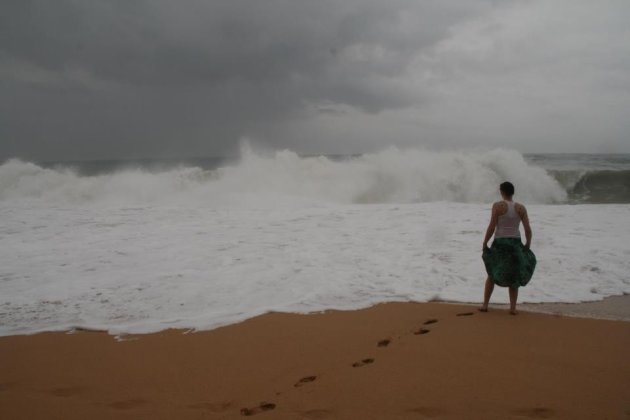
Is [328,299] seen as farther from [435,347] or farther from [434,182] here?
[434,182]

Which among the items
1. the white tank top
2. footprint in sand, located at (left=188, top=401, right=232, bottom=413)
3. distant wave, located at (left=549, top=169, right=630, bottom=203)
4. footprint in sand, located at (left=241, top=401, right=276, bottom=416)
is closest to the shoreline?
the white tank top

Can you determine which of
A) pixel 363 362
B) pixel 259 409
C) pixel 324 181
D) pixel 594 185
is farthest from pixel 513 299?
pixel 594 185

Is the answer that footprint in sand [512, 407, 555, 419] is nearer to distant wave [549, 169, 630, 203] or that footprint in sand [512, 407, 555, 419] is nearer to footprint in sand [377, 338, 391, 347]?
footprint in sand [377, 338, 391, 347]

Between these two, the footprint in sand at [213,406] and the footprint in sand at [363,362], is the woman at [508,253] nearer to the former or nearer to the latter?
the footprint in sand at [363,362]

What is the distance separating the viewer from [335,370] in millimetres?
3270

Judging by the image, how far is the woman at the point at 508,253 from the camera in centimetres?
472

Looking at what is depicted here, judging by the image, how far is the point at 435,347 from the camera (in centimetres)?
369

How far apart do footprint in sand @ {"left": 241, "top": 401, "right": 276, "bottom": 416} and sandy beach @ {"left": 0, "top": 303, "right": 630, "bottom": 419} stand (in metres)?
Result: 0.01

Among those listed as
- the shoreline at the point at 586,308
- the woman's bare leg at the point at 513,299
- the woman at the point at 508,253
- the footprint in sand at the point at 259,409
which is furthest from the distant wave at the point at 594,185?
the footprint in sand at the point at 259,409

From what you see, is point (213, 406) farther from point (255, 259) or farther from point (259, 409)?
point (255, 259)

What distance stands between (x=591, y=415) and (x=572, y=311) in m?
2.74

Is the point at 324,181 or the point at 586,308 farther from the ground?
the point at 324,181

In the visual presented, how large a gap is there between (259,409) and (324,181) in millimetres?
17671

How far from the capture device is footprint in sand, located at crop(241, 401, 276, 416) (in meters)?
2.71
